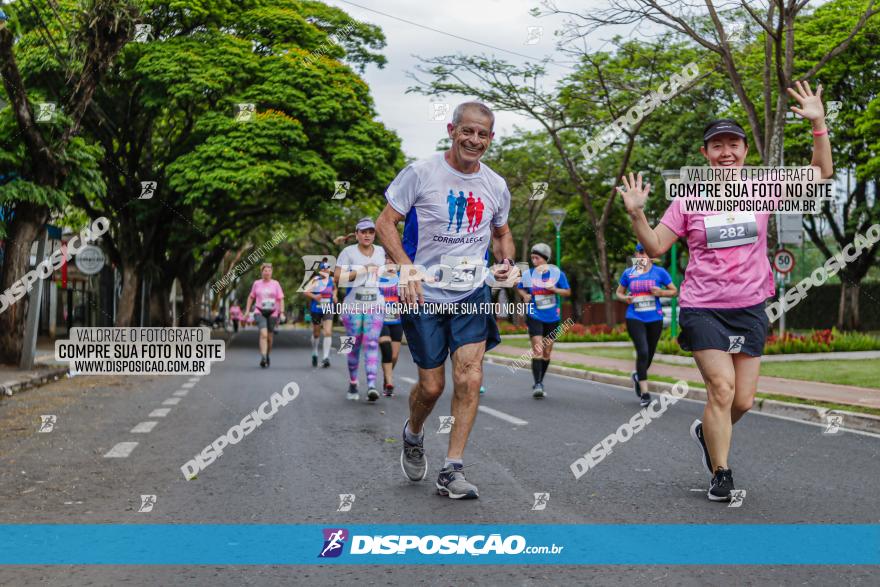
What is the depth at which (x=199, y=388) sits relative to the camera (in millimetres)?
14023

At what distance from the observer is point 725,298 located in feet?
17.8

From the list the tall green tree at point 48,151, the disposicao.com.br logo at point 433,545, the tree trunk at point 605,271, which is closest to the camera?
the disposicao.com.br logo at point 433,545

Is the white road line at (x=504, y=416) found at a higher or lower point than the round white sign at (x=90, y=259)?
lower

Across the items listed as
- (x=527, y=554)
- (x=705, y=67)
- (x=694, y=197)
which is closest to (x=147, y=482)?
(x=527, y=554)

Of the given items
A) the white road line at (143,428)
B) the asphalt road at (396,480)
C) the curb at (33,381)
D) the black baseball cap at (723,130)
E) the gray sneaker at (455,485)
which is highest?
the black baseball cap at (723,130)

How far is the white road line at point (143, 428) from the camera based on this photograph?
28.7 feet

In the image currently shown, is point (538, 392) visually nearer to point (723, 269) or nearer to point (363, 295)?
point (363, 295)

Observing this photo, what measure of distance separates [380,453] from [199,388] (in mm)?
7376

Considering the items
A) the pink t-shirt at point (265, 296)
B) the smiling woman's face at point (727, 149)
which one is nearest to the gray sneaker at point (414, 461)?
the smiling woman's face at point (727, 149)

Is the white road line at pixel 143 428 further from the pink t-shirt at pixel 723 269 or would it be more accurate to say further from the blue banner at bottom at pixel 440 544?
the pink t-shirt at pixel 723 269

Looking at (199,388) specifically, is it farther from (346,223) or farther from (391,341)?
(346,223)

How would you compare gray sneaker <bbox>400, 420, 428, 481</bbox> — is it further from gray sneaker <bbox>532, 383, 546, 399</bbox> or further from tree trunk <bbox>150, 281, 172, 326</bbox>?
tree trunk <bbox>150, 281, 172, 326</bbox>

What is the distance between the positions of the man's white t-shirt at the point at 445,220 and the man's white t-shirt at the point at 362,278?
528 centimetres

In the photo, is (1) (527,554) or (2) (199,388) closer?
(1) (527,554)
